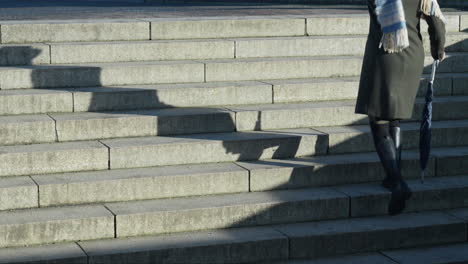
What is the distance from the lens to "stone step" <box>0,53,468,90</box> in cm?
794

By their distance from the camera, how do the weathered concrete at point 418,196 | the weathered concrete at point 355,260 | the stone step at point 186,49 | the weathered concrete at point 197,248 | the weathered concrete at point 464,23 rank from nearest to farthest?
the weathered concrete at point 197,248
the weathered concrete at point 355,260
the weathered concrete at point 418,196
the stone step at point 186,49
the weathered concrete at point 464,23

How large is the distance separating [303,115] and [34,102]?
7.75 feet

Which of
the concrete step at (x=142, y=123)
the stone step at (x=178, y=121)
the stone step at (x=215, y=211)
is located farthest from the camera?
the concrete step at (x=142, y=123)

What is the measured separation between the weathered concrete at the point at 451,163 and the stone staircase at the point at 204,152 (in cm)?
1

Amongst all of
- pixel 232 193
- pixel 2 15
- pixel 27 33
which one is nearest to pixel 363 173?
pixel 232 193

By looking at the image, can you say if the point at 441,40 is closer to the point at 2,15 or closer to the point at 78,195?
the point at 78,195

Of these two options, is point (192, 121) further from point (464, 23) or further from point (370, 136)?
point (464, 23)

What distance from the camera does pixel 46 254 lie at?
19.7ft

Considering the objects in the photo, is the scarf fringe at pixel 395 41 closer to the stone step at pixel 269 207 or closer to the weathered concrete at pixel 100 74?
the stone step at pixel 269 207

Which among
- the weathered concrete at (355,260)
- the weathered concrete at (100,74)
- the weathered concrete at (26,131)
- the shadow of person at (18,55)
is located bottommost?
the weathered concrete at (355,260)

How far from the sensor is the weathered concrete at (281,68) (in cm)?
850

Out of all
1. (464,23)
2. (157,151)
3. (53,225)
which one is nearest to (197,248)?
(53,225)

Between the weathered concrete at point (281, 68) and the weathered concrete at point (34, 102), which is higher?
the weathered concrete at point (281, 68)

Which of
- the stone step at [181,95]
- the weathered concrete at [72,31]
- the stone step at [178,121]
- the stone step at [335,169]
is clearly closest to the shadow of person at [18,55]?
the weathered concrete at [72,31]
